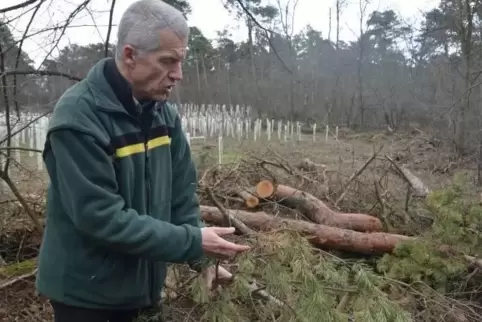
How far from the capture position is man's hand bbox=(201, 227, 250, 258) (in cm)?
158

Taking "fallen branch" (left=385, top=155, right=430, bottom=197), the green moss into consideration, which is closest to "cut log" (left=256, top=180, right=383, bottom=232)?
"fallen branch" (left=385, top=155, right=430, bottom=197)

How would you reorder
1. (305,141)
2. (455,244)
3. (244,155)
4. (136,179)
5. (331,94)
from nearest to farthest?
1. (136,179)
2. (455,244)
3. (244,155)
4. (305,141)
5. (331,94)

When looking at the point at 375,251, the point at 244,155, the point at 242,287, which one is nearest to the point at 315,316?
the point at 242,287

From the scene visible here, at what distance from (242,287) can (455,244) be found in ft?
10.5

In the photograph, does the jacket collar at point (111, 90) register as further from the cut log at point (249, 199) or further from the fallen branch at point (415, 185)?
the fallen branch at point (415, 185)

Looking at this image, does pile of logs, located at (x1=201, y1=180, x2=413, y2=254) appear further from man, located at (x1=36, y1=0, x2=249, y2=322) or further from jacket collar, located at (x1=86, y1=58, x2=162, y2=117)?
jacket collar, located at (x1=86, y1=58, x2=162, y2=117)

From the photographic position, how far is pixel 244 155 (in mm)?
7148

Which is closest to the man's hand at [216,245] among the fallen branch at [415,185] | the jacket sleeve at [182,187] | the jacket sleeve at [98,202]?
the jacket sleeve at [98,202]

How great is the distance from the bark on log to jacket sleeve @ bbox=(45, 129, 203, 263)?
14.2ft

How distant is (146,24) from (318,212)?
4561 millimetres

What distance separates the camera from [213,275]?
6.17ft

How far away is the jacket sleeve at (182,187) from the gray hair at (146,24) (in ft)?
1.23

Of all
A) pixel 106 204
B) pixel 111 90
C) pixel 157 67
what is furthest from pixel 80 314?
pixel 157 67

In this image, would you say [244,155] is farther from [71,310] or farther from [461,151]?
[461,151]
